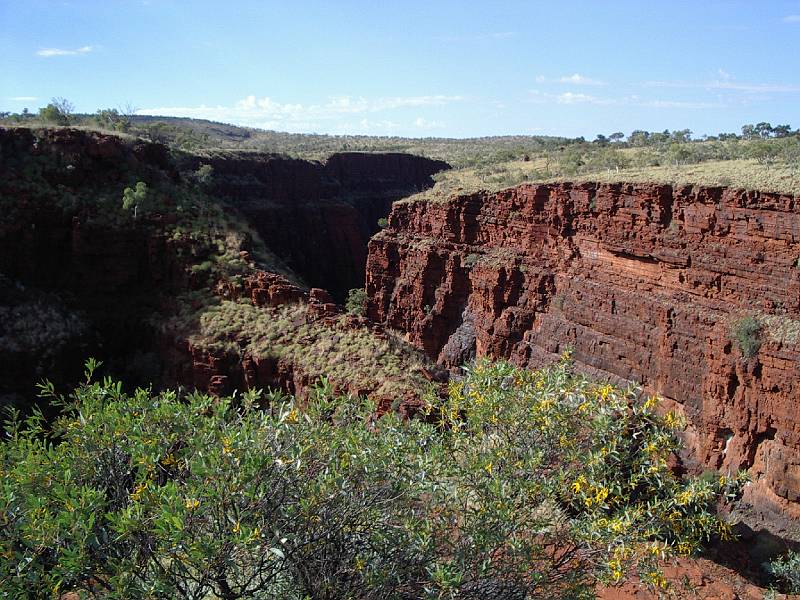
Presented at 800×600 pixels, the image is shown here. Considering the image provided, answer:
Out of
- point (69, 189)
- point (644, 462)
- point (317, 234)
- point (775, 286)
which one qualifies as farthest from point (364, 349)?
point (317, 234)

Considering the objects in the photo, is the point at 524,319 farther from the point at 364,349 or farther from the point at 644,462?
the point at 644,462

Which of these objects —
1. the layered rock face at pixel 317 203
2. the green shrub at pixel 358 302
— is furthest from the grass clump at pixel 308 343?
the layered rock face at pixel 317 203

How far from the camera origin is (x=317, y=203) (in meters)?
56.0

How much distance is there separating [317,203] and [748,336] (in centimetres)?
4134

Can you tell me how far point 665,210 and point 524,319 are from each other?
7510 millimetres

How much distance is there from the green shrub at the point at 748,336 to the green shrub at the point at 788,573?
5524mm

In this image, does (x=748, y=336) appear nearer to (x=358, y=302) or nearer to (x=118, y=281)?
(x=118, y=281)

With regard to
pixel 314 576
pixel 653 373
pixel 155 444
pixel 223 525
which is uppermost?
pixel 155 444

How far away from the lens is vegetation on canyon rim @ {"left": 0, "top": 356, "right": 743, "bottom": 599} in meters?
6.73

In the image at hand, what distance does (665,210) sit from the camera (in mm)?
23016

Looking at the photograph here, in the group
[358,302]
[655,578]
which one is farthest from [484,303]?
[655,578]

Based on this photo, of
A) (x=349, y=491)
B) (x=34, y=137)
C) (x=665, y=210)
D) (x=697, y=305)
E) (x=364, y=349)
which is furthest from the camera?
(x=34, y=137)

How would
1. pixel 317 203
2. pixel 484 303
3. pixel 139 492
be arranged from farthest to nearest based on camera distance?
pixel 317 203, pixel 484 303, pixel 139 492

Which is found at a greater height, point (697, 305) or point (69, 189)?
point (69, 189)
